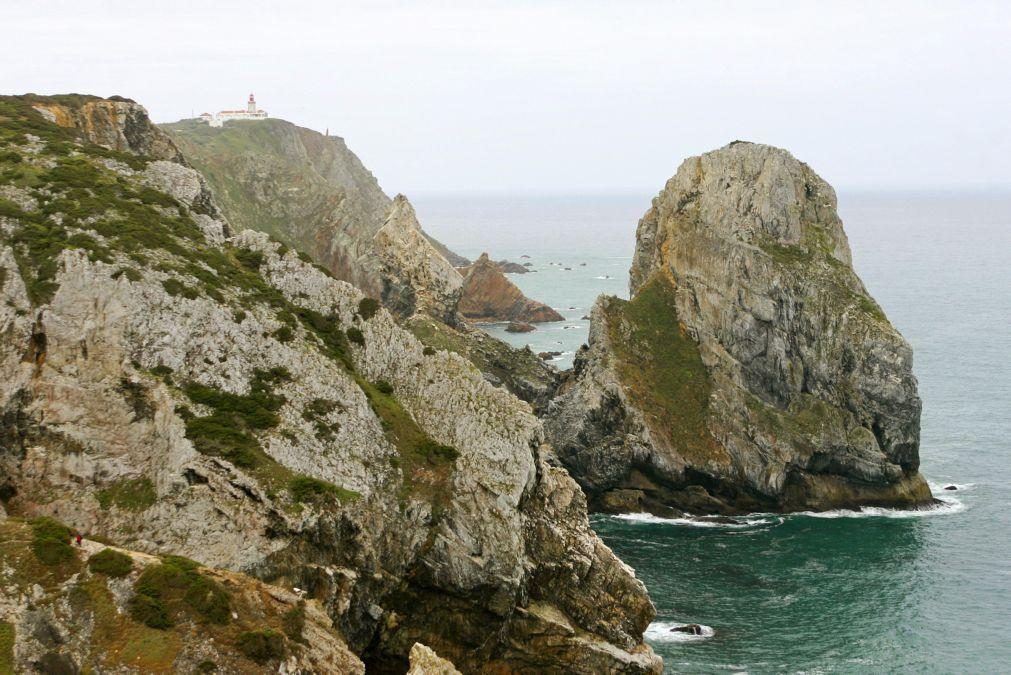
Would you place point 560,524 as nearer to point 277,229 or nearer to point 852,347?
point 852,347

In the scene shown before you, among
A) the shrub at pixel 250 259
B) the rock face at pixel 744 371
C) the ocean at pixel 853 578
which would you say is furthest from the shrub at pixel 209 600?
the rock face at pixel 744 371

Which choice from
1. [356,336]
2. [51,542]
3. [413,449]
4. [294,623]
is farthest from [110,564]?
[356,336]

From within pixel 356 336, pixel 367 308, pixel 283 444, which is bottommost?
pixel 283 444

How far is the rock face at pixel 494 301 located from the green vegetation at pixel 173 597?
14630 cm

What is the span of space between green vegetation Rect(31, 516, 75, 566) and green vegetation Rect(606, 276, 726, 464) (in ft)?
204

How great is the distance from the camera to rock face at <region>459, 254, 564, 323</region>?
178 m

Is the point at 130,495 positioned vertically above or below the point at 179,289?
below

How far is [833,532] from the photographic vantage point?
7925cm

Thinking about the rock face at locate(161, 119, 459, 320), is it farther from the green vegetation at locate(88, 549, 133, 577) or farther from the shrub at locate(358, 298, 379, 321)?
the green vegetation at locate(88, 549, 133, 577)

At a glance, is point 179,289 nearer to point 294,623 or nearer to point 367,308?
point 367,308

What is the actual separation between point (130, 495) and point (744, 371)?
65232 millimetres

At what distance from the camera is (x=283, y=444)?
41656 millimetres

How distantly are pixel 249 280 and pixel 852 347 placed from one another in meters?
59.3

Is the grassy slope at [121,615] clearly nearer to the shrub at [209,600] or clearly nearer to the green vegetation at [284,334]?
the shrub at [209,600]
